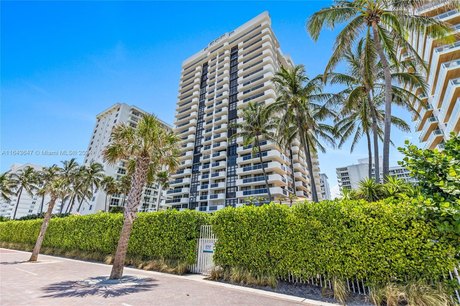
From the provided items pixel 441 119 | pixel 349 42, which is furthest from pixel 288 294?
pixel 441 119

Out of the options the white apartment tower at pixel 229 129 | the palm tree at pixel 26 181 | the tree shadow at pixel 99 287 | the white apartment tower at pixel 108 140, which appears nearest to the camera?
the tree shadow at pixel 99 287

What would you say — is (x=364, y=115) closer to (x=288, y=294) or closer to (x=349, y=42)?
(x=349, y=42)

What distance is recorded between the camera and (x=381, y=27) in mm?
12484

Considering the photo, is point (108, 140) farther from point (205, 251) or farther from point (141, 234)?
point (205, 251)

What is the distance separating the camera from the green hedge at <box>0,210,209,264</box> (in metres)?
11.7

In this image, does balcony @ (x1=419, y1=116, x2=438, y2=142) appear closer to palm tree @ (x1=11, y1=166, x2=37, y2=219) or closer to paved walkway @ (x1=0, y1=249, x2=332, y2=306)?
paved walkway @ (x1=0, y1=249, x2=332, y2=306)

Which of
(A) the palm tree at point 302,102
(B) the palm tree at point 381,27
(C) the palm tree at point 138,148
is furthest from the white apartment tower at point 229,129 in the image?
(C) the palm tree at point 138,148

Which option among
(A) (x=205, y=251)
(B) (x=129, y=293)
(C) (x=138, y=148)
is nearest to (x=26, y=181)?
(C) (x=138, y=148)

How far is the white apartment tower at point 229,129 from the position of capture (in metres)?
43.3

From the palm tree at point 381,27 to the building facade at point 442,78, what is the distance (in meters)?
11.0

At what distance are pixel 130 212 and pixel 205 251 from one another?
430cm

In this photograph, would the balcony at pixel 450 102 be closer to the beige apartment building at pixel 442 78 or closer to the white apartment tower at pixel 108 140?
the beige apartment building at pixel 442 78

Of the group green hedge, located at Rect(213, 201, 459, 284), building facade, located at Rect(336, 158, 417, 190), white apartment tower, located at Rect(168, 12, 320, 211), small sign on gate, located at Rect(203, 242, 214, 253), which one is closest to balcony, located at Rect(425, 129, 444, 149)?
white apartment tower, located at Rect(168, 12, 320, 211)

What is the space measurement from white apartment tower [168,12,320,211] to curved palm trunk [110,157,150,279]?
1211 inches
